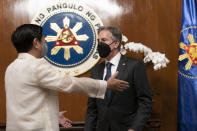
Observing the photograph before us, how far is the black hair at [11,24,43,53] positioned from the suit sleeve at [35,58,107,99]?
0.17 meters

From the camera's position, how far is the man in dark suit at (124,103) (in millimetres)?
2312

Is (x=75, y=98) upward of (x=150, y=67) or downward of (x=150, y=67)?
downward

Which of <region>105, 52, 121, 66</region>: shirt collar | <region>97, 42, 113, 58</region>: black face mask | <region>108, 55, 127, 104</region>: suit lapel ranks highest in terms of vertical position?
<region>97, 42, 113, 58</region>: black face mask

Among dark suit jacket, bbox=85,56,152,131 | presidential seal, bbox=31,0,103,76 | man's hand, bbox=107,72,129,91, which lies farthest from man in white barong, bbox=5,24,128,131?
presidential seal, bbox=31,0,103,76

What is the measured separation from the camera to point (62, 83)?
182 centimetres

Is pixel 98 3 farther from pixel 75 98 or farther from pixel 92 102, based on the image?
pixel 92 102

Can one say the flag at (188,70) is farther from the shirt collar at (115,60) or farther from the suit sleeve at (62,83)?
the suit sleeve at (62,83)

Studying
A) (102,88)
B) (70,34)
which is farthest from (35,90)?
(70,34)

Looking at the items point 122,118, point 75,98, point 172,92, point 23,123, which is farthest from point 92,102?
point 172,92

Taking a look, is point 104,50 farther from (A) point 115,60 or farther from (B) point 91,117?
(B) point 91,117

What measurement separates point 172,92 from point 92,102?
4.58 feet

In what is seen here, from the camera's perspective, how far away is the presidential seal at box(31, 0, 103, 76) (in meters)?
3.47

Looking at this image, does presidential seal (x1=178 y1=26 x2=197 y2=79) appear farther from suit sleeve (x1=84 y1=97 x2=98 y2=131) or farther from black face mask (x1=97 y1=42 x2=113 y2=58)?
suit sleeve (x1=84 y1=97 x2=98 y2=131)

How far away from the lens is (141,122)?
225 cm
